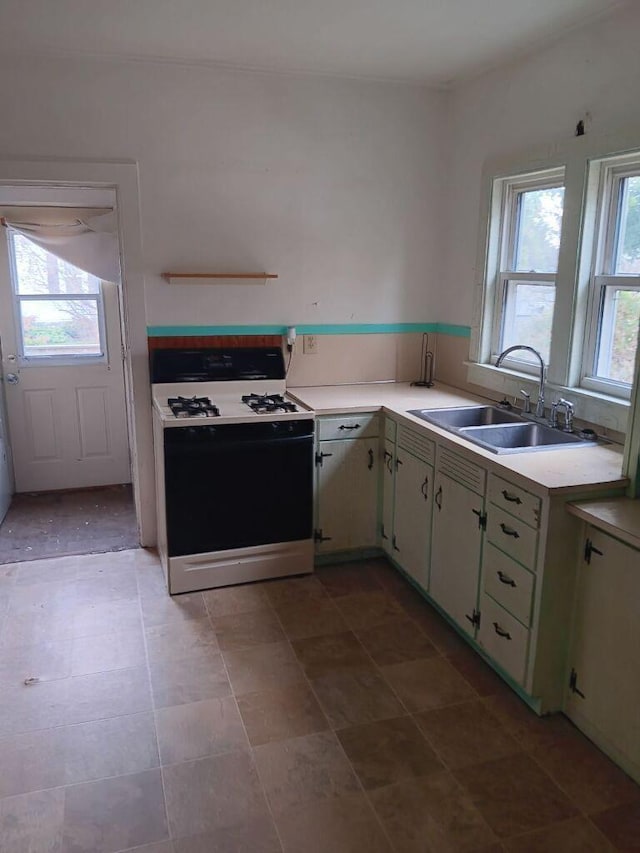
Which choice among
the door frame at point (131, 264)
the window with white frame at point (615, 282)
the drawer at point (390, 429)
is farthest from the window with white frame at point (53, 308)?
the window with white frame at point (615, 282)

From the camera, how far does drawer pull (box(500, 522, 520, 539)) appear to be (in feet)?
7.82

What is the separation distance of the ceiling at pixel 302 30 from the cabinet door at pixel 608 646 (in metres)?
2.11

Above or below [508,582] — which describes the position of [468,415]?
above

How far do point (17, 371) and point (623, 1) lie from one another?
4052mm

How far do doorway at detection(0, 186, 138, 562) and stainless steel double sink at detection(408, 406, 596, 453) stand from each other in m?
2.22

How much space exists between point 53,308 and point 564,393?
3.49 m

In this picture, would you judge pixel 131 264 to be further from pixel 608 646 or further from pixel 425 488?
pixel 608 646

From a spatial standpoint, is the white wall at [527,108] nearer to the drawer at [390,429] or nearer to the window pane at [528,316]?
the window pane at [528,316]

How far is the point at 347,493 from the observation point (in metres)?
3.50

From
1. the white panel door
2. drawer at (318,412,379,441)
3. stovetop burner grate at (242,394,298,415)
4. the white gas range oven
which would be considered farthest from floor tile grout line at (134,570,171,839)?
the white panel door

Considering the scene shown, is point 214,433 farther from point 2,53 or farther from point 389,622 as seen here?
point 2,53

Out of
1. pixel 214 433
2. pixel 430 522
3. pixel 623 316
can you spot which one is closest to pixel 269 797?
pixel 430 522

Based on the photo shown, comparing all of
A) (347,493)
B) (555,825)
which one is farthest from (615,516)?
(347,493)

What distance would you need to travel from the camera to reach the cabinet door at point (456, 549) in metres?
2.68
